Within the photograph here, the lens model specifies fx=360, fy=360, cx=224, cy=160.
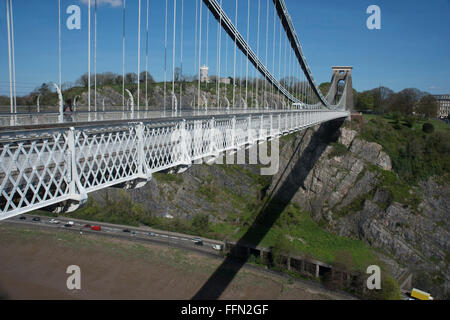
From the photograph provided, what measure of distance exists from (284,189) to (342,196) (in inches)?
203

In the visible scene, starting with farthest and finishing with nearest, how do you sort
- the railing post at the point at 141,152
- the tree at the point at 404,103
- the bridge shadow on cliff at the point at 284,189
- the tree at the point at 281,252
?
the tree at the point at 404,103
the bridge shadow on cliff at the point at 284,189
the tree at the point at 281,252
the railing post at the point at 141,152

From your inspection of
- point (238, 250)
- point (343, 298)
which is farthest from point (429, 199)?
point (238, 250)

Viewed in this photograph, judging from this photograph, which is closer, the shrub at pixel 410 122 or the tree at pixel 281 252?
the tree at pixel 281 252

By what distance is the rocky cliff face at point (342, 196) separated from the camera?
2420cm

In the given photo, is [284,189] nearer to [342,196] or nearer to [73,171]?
[342,196]

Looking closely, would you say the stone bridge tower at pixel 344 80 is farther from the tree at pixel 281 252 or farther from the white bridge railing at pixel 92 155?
the white bridge railing at pixel 92 155

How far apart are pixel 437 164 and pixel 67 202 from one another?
1238 inches

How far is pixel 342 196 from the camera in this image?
29109mm

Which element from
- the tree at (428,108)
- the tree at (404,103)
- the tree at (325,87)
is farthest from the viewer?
the tree at (325,87)

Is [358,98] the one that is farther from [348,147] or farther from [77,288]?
[77,288]

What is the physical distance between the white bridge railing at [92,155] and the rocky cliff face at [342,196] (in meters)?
19.0

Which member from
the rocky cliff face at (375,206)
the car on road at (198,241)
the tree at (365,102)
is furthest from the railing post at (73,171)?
the tree at (365,102)

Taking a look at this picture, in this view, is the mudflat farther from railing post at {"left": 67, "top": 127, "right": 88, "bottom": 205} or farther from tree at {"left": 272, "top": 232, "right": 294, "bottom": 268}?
railing post at {"left": 67, "top": 127, "right": 88, "bottom": 205}

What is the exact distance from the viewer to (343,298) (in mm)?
20141
